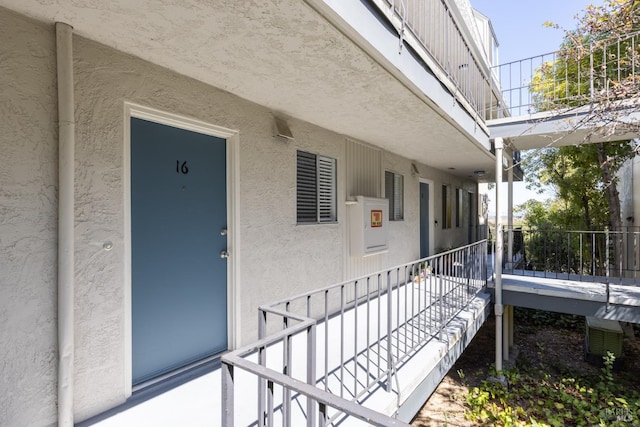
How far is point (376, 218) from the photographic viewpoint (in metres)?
5.42

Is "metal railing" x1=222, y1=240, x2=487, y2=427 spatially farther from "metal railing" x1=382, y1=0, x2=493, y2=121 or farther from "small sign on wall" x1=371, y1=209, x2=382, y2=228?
"metal railing" x1=382, y1=0, x2=493, y2=121

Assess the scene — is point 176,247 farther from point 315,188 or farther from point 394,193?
point 394,193

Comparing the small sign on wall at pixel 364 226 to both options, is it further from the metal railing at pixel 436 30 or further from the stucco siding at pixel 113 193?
the metal railing at pixel 436 30

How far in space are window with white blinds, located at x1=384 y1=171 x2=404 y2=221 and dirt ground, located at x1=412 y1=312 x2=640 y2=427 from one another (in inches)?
123

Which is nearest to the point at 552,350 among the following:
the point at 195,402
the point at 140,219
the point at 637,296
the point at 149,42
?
the point at 637,296

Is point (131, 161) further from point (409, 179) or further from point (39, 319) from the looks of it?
point (409, 179)

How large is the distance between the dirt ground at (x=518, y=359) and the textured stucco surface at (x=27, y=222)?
419cm

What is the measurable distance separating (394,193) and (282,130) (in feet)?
11.8

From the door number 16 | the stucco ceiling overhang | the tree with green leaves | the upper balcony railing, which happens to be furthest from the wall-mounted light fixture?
the tree with green leaves

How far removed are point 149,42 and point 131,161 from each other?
2.96ft

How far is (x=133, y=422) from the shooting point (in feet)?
7.37

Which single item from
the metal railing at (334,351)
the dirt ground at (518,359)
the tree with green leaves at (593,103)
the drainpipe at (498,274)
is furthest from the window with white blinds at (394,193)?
the dirt ground at (518,359)

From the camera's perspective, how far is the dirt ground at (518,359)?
4.77 meters

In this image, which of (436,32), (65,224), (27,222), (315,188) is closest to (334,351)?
(315,188)
